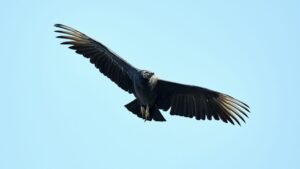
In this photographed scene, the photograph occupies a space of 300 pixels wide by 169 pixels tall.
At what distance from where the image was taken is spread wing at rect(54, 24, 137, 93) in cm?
1875

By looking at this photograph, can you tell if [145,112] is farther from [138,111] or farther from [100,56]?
[100,56]

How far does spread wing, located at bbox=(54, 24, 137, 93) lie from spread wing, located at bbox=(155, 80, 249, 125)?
0.93m

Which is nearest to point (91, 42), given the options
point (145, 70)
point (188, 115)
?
point (145, 70)

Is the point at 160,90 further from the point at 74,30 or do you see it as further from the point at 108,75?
the point at 74,30

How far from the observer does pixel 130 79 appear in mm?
18625

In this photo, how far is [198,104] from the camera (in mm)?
18625

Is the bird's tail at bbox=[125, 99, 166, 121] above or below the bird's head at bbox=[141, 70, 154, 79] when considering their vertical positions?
below

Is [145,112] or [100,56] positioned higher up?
[100,56]

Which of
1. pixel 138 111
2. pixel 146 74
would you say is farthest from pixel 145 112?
pixel 146 74

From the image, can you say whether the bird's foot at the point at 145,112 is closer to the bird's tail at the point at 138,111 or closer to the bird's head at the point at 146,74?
the bird's tail at the point at 138,111

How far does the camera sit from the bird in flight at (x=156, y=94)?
18.3 m

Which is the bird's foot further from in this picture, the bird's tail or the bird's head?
the bird's head

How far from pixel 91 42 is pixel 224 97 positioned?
3610mm

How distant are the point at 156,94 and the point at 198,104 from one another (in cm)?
109
